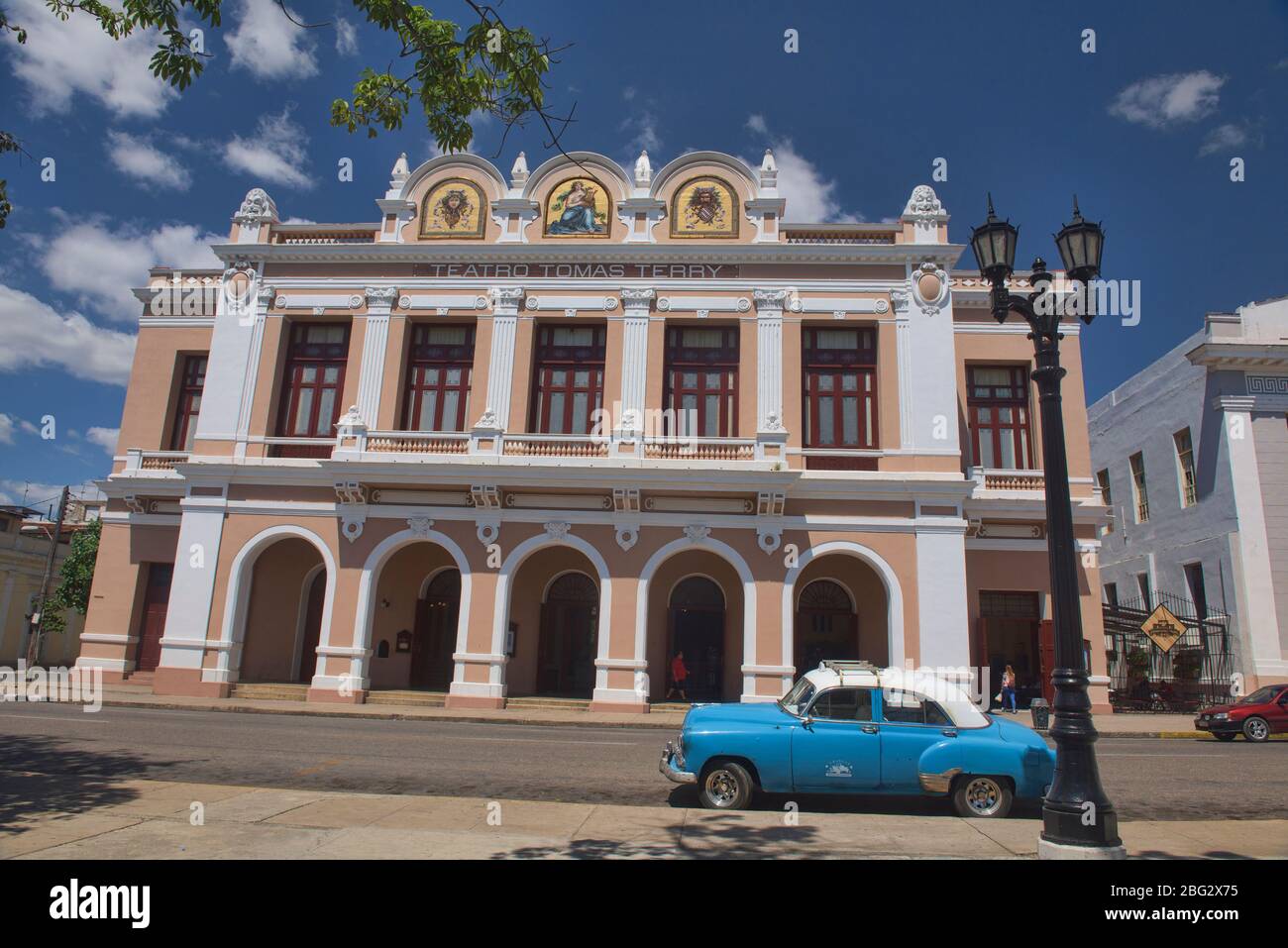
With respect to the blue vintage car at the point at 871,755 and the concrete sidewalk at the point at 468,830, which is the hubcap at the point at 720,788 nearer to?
the blue vintage car at the point at 871,755

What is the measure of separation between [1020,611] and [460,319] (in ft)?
57.4

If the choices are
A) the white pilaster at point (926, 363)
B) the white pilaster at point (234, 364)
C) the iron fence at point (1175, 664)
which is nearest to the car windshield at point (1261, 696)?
the iron fence at point (1175, 664)

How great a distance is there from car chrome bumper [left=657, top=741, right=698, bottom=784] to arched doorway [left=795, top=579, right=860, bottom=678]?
12815 mm

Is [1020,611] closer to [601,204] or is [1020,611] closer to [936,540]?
[936,540]

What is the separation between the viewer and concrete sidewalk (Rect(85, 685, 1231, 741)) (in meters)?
17.5

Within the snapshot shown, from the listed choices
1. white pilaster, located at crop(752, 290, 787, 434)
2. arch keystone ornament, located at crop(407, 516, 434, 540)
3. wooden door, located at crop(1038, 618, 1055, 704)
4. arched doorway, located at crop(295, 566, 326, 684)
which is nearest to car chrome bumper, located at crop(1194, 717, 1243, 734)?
wooden door, located at crop(1038, 618, 1055, 704)

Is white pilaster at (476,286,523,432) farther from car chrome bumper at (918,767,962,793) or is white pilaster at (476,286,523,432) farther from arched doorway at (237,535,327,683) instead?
car chrome bumper at (918,767,962,793)

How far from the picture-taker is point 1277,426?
22.6 meters

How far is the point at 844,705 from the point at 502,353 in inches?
608

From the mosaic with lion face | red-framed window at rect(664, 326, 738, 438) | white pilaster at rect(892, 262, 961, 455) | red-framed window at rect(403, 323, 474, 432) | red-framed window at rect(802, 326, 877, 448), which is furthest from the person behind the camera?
the mosaic with lion face

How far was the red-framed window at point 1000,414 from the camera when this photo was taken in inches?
880

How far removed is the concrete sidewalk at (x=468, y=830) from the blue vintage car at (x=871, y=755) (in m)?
0.32

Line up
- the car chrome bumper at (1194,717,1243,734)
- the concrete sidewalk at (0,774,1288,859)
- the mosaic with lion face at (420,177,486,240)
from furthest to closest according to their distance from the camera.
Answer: the mosaic with lion face at (420,177,486,240)
the car chrome bumper at (1194,717,1243,734)
the concrete sidewalk at (0,774,1288,859)
